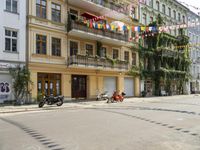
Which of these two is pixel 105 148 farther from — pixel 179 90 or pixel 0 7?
pixel 179 90

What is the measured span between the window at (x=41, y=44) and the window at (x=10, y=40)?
2250 mm

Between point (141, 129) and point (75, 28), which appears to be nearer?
point (141, 129)

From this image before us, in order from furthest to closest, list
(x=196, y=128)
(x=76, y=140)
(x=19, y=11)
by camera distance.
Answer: (x=19, y=11) < (x=196, y=128) < (x=76, y=140)

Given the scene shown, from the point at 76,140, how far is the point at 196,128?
5227 millimetres

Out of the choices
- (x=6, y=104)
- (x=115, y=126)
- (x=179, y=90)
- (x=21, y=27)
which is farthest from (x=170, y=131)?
(x=179, y=90)

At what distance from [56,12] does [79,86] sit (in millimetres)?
8520

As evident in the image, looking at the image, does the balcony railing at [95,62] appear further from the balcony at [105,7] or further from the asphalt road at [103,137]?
the asphalt road at [103,137]

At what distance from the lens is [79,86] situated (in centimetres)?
2984

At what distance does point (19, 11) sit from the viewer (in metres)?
24.0

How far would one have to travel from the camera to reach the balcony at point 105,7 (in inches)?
1148

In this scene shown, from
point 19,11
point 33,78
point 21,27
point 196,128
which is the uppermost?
point 19,11

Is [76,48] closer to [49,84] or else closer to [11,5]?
[49,84]

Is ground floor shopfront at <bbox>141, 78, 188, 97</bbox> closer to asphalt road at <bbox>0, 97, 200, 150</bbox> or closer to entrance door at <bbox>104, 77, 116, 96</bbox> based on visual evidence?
entrance door at <bbox>104, 77, 116, 96</bbox>

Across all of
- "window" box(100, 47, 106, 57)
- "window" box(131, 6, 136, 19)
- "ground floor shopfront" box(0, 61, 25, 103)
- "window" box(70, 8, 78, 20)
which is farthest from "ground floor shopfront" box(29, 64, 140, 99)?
"window" box(131, 6, 136, 19)
